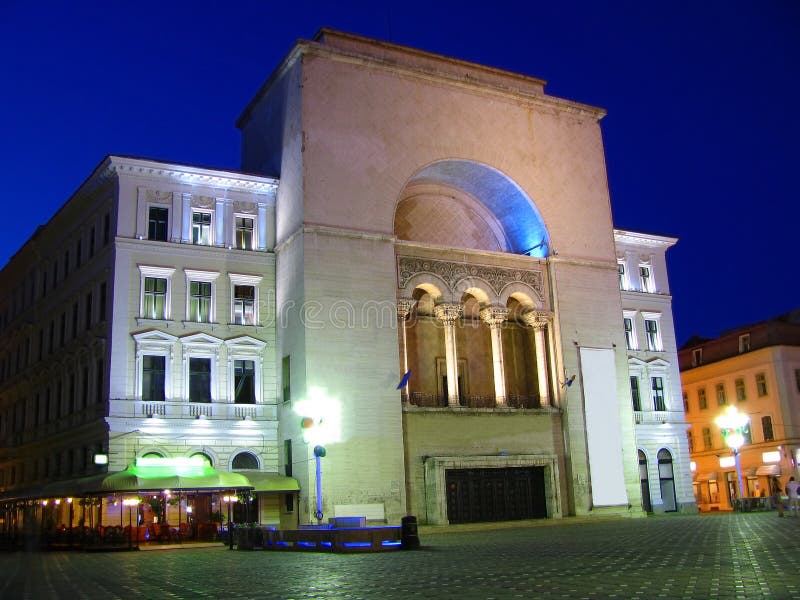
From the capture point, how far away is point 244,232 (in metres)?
36.9

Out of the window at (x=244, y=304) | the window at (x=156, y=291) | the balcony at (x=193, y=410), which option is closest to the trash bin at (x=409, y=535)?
the balcony at (x=193, y=410)

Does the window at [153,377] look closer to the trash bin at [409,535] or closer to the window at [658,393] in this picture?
the trash bin at [409,535]

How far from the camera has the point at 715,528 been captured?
26766mm

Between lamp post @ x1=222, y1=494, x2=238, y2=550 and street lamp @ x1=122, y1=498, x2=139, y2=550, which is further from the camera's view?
street lamp @ x1=122, y1=498, x2=139, y2=550

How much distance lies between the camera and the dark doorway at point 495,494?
35.3 meters

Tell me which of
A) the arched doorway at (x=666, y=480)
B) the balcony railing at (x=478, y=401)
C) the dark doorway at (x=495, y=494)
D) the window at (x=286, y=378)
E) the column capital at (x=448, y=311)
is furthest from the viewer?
the arched doorway at (x=666, y=480)

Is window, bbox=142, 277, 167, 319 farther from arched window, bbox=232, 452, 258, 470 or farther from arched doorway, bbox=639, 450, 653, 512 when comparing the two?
arched doorway, bbox=639, 450, 653, 512

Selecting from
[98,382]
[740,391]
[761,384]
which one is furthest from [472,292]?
[740,391]

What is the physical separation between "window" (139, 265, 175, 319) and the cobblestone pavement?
11.2m

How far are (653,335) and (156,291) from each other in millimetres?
26561

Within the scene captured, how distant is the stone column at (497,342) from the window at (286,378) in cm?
906

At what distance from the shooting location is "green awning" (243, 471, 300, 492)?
3189 cm

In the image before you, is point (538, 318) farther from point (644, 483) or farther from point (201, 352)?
point (201, 352)

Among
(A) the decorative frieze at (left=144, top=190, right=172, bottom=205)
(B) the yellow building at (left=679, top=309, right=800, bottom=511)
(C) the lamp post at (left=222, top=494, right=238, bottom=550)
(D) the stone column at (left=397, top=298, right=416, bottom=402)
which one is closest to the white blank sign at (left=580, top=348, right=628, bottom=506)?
(D) the stone column at (left=397, top=298, right=416, bottom=402)
